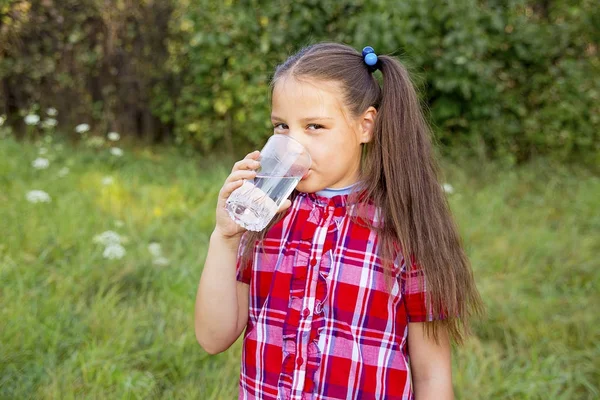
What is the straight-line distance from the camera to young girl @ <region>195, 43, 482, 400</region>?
54.2 inches

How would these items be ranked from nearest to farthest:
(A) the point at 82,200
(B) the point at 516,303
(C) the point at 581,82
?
(B) the point at 516,303, (A) the point at 82,200, (C) the point at 581,82

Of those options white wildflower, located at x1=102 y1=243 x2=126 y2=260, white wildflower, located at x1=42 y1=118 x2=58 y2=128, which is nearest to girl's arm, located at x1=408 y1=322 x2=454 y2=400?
white wildflower, located at x1=102 y1=243 x2=126 y2=260

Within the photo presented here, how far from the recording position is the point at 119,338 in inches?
95.3

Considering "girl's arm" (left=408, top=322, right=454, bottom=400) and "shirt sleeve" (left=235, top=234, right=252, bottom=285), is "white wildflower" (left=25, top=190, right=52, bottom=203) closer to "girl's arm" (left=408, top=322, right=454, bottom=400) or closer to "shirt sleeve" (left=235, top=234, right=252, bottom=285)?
"shirt sleeve" (left=235, top=234, right=252, bottom=285)

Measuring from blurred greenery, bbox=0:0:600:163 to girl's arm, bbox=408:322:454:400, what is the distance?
11.3 ft

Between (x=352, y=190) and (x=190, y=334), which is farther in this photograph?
(x=190, y=334)

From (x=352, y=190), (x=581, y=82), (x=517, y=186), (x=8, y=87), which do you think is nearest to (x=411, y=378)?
(x=352, y=190)

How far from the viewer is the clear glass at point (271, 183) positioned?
1349 millimetres

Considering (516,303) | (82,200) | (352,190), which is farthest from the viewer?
(82,200)

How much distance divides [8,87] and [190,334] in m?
4.00

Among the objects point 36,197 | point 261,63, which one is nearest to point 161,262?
point 36,197

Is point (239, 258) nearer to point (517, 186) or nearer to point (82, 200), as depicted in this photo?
point (82, 200)

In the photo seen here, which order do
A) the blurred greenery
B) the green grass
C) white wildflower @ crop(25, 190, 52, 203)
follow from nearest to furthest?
the green grass, white wildflower @ crop(25, 190, 52, 203), the blurred greenery

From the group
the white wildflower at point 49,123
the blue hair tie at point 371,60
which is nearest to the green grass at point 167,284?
the white wildflower at point 49,123
